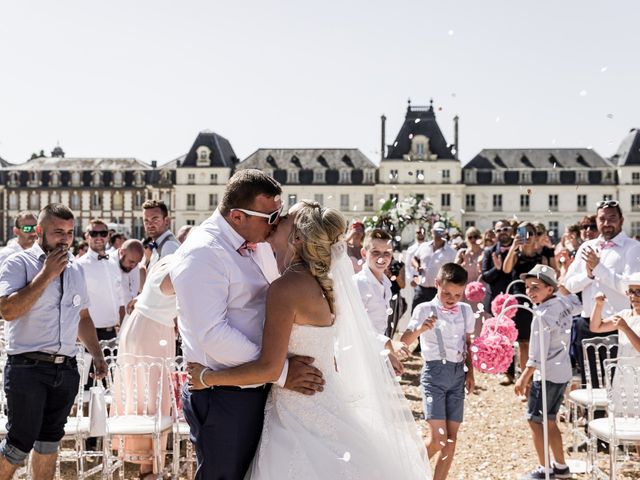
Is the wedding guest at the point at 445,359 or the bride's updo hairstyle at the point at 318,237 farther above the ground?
the bride's updo hairstyle at the point at 318,237

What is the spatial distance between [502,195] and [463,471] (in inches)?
2416

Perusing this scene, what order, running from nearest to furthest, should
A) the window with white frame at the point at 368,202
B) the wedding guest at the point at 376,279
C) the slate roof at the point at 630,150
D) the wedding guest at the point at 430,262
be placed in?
the wedding guest at the point at 376,279 → the wedding guest at the point at 430,262 → the slate roof at the point at 630,150 → the window with white frame at the point at 368,202

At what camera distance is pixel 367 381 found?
3.39 metres

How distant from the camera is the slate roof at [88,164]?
7019cm

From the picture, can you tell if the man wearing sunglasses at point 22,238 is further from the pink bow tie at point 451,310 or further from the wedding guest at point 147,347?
the pink bow tie at point 451,310

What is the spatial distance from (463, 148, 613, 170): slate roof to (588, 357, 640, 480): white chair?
6146 cm

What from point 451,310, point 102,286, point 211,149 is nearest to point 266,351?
point 451,310

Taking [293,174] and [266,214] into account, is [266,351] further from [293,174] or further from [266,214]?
[293,174]

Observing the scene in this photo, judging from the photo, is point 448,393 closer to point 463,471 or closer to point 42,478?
point 463,471

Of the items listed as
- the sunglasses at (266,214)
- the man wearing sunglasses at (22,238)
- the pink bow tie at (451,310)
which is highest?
the man wearing sunglasses at (22,238)

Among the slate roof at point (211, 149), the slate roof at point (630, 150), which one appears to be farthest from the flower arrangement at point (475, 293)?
the slate roof at point (211, 149)

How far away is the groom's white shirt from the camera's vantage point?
289 centimetres

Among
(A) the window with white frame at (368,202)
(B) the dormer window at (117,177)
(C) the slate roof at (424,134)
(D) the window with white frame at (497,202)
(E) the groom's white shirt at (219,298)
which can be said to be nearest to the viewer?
(E) the groom's white shirt at (219,298)

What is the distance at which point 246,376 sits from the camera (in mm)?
2900
